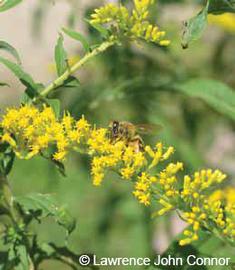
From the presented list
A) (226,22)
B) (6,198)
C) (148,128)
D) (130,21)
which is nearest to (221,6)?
(130,21)

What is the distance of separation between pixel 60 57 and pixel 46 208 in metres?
0.43

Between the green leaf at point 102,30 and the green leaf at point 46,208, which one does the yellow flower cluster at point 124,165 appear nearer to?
the green leaf at point 46,208

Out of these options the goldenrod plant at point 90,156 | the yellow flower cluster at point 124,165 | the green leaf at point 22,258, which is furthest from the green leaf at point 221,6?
the green leaf at point 22,258

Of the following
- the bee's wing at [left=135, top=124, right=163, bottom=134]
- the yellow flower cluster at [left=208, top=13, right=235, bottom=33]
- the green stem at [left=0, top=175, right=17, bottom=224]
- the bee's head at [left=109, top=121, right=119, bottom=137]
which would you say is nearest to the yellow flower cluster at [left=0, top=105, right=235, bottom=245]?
the green stem at [left=0, top=175, right=17, bottom=224]

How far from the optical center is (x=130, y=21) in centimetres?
213

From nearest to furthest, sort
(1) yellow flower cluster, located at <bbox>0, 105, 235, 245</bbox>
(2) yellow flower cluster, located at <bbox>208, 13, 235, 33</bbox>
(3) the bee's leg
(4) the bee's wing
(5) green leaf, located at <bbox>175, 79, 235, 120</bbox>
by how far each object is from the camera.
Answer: (1) yellow flower cluster, located at <bbox>0, 105, 235, 245</bbox>
(3) the bee's leg
(4) the bee's wing
(5) green leaf, located at <bbox>175, 79, 235, 120</bbox>
(2) yellow flower cluster, located at <bbox>208, 13, 235, 33</bbox>

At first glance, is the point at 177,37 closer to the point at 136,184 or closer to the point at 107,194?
the point at 107,194

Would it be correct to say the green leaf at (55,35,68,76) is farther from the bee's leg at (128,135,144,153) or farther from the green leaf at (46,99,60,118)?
the bee's leg at (128,135,144,153)

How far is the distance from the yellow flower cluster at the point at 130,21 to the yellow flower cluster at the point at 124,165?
28 cm

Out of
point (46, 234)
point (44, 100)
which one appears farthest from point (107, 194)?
point (44, 100)

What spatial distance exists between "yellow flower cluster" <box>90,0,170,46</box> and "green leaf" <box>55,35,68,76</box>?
0.12m

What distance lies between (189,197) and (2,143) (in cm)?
55

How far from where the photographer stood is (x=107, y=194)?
4609mm

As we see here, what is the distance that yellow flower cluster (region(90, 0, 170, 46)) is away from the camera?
2121 mm
